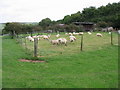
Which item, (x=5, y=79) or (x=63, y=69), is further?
(x=63, y=69)

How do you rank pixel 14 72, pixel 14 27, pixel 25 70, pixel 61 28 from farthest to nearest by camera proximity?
pixel 61 28 < pixel 14 27 < pixel 25 70 < pixel 14 72

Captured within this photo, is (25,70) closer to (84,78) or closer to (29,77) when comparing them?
(29,77)

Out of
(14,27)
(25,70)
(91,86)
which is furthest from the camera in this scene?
(14,27)

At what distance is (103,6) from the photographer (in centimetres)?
9562

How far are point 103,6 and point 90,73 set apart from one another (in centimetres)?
8921

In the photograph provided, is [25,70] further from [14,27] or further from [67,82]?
[14,27]

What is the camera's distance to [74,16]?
92.1m

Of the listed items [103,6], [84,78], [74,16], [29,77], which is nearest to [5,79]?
[29,77]

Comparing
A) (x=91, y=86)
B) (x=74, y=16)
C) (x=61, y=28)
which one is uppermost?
(x=74, y=16)

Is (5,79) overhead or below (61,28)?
below

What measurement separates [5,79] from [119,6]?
289 feet

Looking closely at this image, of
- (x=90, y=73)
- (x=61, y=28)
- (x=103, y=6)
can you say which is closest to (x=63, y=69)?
(x=90, y=73)

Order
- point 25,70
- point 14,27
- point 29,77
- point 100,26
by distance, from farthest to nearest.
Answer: point 100,26 → point 14,27 → point 25,70 → point 29,77

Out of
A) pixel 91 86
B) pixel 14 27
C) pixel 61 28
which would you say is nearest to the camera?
pixel 91 86
